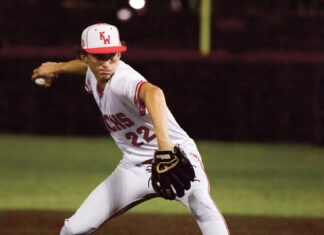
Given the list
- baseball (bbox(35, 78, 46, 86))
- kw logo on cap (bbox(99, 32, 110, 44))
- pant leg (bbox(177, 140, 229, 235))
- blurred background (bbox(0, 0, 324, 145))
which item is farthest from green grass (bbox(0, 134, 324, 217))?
kw logo on cap (bbox(99, 32, 110, 44))

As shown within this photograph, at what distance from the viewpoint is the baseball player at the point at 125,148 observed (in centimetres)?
611

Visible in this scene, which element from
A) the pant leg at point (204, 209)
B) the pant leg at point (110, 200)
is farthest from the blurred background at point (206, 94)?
the pant leg at point (204, 209)

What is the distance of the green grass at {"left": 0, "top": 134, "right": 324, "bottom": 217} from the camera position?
10906mm

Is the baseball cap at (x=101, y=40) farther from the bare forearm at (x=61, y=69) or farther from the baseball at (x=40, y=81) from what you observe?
the baseball at (x=40, y=81)

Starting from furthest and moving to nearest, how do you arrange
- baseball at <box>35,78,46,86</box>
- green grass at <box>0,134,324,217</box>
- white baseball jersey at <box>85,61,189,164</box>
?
green grass at <box>0,134,324,217</box>, baseball at <box>35,78,46,86</box>, white baseball jersey at <box>85,61,189,164</box>

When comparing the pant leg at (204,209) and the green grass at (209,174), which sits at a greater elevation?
the pant leg at (204,209)

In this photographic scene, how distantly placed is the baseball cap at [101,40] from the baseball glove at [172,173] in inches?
34.0

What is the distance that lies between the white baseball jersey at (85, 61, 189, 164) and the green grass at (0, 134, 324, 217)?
401 centimetres

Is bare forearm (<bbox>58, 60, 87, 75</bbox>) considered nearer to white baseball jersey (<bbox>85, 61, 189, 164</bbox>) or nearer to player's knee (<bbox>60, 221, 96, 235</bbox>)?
white baseball jersey (<bbox>85, 61, 189, 164</bbox>)

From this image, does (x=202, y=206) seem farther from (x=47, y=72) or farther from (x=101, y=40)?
(x=47, y=72)

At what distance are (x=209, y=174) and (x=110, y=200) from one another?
6.86m

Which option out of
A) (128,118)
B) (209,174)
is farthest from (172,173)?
(209,174)

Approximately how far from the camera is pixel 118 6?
→ 3294 centimetres

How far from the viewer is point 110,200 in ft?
21.2
